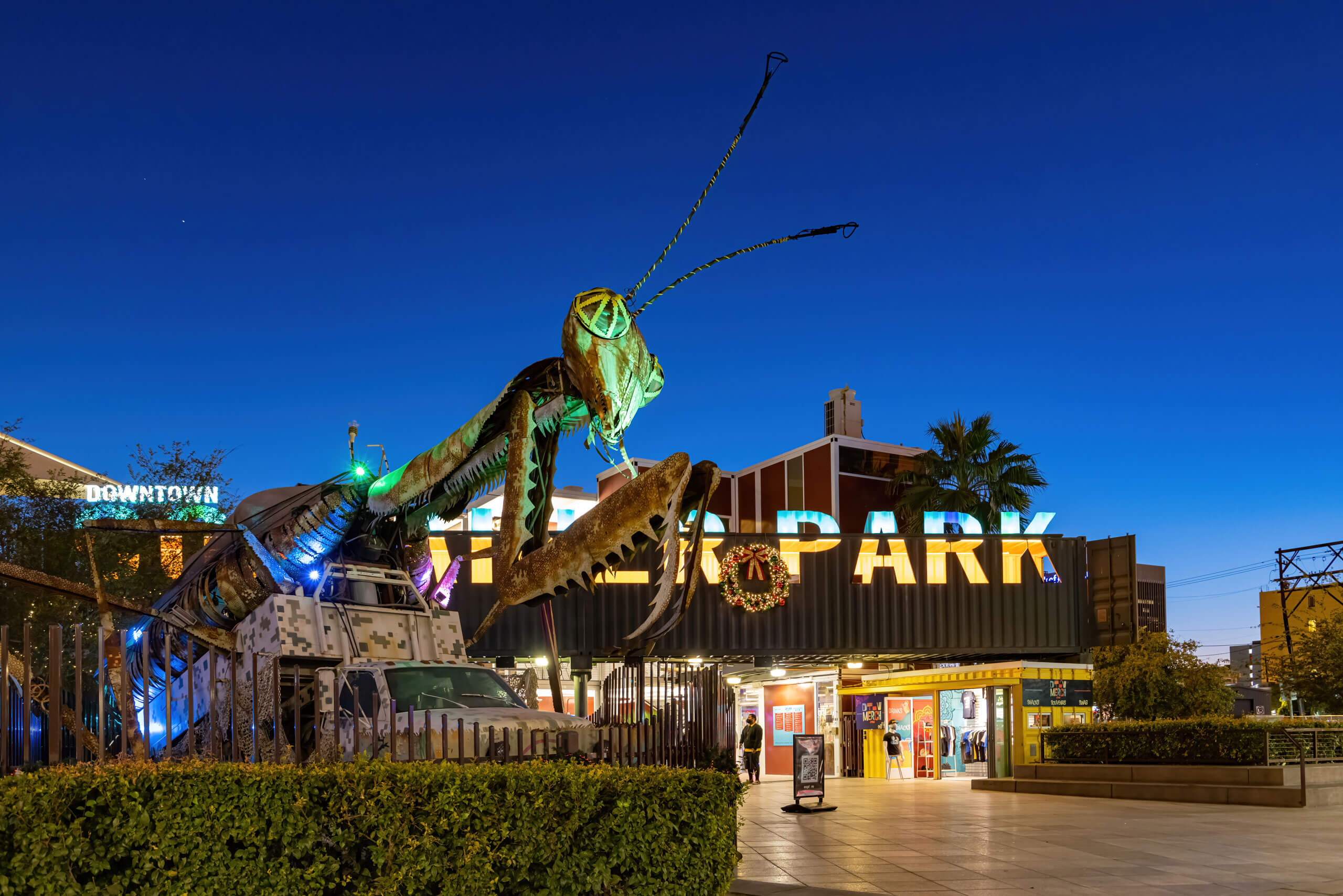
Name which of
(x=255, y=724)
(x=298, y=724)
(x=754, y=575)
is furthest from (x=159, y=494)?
(x=255, y=724)

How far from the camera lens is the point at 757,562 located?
31406 millimetres

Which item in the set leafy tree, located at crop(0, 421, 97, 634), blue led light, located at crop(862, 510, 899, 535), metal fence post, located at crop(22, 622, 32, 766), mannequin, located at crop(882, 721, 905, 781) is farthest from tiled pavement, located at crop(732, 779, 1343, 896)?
leafy tree, located at crop(0, 421, 97, 634)

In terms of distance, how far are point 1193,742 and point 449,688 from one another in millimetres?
15256

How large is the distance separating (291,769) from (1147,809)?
1570 cm

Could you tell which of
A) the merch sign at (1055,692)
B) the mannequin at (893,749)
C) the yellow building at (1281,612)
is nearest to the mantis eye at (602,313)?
the merch sign at (1055,692)

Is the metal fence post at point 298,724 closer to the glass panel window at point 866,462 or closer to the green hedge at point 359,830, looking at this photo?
the green hedge at point 359,830

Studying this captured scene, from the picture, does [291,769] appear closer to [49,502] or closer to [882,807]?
[882,807]

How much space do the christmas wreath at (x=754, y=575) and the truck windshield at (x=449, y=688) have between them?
19368mm

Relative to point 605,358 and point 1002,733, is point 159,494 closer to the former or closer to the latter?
point 1002,733

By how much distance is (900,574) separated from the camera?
105 ft

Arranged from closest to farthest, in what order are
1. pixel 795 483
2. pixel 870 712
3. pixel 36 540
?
1. pixel 36 540
2. pixel 870 712
3. pixel 795 483

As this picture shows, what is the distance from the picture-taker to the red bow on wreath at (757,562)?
103 ft

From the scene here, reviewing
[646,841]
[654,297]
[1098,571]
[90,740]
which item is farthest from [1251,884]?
[1098,571]

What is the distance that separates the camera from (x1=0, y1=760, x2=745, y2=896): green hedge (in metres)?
6.68
